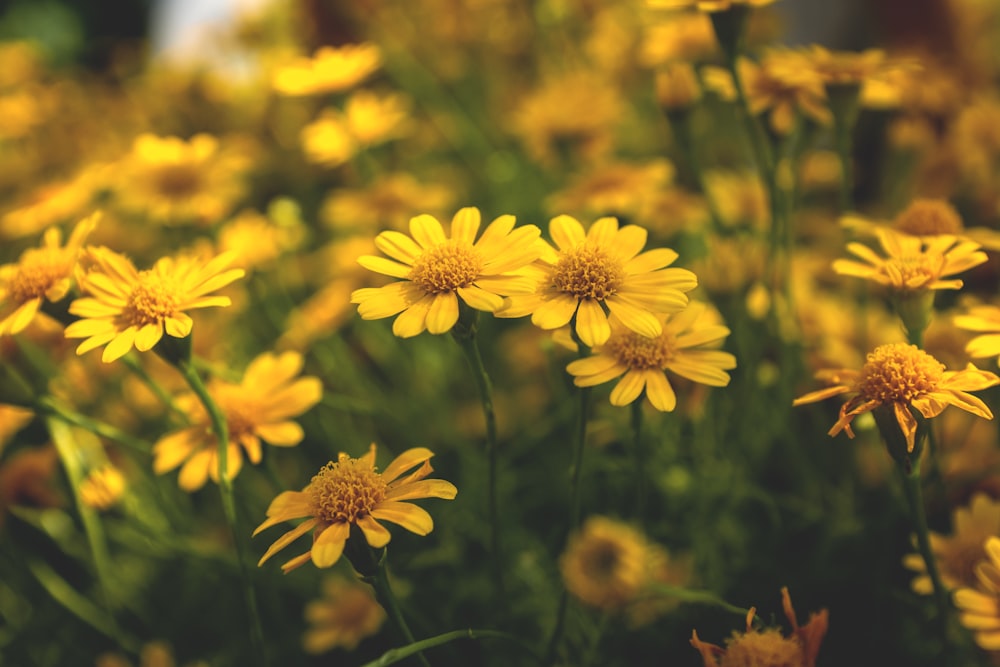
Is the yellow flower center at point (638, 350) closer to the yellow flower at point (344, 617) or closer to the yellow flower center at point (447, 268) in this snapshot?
the yellow flower center at point (447, 268)

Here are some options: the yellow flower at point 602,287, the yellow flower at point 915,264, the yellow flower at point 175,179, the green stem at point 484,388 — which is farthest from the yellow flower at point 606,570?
the yellow flower at point 175,179

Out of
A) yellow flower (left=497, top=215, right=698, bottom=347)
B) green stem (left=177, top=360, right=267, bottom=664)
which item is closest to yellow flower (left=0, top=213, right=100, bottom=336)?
green stem (left=177, top=360, right=267, bottom=664)

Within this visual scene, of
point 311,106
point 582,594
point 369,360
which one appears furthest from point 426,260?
point 311,106

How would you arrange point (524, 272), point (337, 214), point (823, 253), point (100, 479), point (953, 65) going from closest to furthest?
point (524, 272) → point (100, 479) → point (337, 214) → point (823, 253) → point (953, 65)

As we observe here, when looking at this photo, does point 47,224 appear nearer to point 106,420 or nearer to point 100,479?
point 106,420

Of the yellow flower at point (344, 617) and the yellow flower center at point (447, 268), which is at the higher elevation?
the yellow flower center at point (447, 268)

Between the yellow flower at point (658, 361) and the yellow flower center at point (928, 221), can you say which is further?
the yellow flower center at point (928, 221)

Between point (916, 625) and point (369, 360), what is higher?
point (369, 360)
